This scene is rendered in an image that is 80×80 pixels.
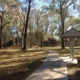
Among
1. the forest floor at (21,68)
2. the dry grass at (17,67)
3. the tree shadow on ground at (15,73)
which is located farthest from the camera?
the dry grass at (17,67)

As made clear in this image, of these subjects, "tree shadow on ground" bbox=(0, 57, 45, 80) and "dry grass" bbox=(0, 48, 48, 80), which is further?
"dry grass" bbox=(0, 48, 48, 80)

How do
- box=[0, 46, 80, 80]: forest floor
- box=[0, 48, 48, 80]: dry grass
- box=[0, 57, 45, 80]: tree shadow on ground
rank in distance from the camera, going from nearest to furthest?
1. box=[0, 57, 45, 80]: tree shadow on ground
2. box=[0, 46, 80, 80]: forest floor
3. box=[0, 48, 48, 80]: dry grass

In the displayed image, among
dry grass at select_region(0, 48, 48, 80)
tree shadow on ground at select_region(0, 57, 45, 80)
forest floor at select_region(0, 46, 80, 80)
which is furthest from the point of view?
dry grass at select_region(0, 48, 48, 80)

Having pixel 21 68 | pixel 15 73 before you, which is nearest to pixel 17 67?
pixel 21 68

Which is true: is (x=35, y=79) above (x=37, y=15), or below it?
below

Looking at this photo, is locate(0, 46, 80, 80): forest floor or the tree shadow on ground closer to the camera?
the tree shadow on ground

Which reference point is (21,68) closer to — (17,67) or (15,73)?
(17,67)

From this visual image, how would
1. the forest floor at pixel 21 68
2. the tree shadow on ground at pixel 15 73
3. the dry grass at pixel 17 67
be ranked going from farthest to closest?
the dry grass at pixel 17 67 < the forest floor at pixel 21 68 < the tree shadow on ground at pixel 15 73

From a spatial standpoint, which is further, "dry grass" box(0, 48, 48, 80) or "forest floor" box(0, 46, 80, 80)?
"dry grass" box(0, 48, 48, 80)

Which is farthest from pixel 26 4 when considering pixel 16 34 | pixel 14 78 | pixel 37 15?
pixel 16 34

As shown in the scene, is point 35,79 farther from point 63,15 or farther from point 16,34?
point 16,34

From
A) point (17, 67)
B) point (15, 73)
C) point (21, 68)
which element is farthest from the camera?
point (17, 67)

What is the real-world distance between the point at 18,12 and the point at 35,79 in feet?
101

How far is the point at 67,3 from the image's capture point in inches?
1563
